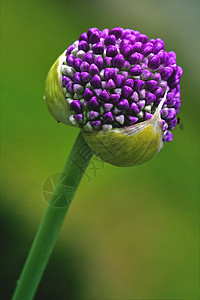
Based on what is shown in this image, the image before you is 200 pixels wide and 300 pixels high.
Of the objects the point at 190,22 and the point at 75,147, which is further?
the point at 190,22

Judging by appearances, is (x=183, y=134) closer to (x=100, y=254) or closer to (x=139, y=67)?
(x=100, y=254)

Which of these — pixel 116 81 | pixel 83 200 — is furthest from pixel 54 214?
pixel 83 200

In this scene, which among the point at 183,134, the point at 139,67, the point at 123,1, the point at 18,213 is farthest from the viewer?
the point at 123,1

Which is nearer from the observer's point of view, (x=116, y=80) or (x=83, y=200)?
(x=116, y=80)

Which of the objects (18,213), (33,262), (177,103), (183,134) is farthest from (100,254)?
(177,103)

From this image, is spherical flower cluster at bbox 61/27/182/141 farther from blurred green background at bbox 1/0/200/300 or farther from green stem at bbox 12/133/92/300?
blurred green background at bbox 1/0/200/300

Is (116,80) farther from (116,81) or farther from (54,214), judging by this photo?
(54,214)

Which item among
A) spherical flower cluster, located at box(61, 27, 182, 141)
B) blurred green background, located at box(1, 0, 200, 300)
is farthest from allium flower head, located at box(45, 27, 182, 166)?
blurred green background, located at box(1, 0, 200, 300)
